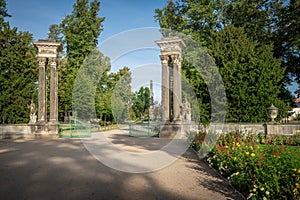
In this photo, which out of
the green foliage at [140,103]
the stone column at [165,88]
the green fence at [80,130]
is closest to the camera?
the stone column at [165,88]

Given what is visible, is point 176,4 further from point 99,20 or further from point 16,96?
point 16,96

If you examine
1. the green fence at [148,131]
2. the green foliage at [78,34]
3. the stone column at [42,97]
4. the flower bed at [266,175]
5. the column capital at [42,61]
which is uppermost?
the green foliage at [78,34]

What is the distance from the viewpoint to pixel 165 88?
17938 millimetres

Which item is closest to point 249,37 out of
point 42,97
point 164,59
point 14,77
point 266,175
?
point 164,59

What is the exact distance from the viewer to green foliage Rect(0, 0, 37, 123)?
66.0 ft

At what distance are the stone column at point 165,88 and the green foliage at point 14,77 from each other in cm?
1223

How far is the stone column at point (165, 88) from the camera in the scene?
17781 millimetres

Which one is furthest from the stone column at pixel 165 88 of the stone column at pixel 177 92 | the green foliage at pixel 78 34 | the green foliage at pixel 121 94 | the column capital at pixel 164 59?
the green foliage at pixel 121 94

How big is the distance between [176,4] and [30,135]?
1992 cm

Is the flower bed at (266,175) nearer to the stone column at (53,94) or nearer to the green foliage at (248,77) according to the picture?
the green foliage at (248,77)

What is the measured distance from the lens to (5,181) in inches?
220

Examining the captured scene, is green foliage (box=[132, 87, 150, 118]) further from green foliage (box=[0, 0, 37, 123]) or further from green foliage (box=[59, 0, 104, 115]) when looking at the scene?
green foliage (box=[0, 0, 37, 123])

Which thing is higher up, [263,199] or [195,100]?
[195,100]

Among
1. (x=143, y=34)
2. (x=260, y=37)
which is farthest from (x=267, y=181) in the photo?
(x=260, y=37)
